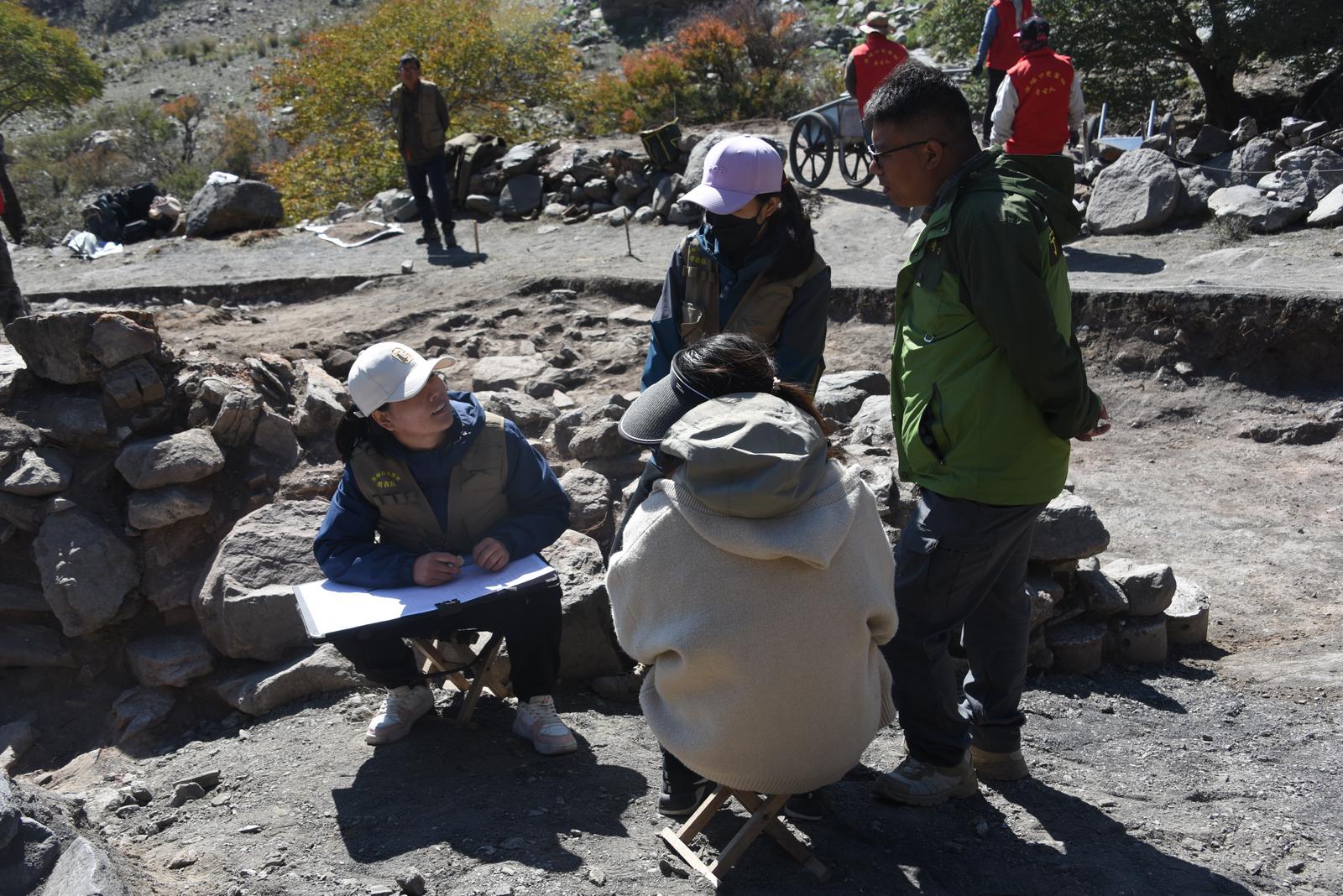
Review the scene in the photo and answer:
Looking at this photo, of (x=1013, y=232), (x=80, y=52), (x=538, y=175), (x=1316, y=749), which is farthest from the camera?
(x=80, y=52)

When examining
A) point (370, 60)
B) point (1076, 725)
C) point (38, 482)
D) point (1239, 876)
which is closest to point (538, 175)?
point (370, 60)

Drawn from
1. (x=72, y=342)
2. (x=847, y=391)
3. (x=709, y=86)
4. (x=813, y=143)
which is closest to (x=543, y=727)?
(x=72, y=342)

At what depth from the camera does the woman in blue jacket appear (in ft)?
10.9

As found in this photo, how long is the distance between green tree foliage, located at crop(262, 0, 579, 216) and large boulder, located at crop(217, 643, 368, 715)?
1307 cm

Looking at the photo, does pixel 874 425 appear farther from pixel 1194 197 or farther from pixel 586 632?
pixel 1194 197

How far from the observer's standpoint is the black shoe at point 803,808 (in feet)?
9.37

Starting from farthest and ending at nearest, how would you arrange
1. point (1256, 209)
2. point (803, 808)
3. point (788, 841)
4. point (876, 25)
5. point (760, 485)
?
point (876, 25) → point (1256, 209) → point (803, 808) → point (788, 841) → point (760, 485)

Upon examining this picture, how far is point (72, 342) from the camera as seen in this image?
17.0 ft

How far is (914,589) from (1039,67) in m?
6.19

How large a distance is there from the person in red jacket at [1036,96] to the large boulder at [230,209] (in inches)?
386

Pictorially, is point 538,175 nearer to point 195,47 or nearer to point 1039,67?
point 1039,67

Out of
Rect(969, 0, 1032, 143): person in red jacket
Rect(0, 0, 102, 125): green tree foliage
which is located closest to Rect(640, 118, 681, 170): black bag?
Rect(969, 0, 1032, 143): person in red jacket

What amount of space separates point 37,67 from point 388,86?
1341 cm

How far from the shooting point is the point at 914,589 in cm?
280
